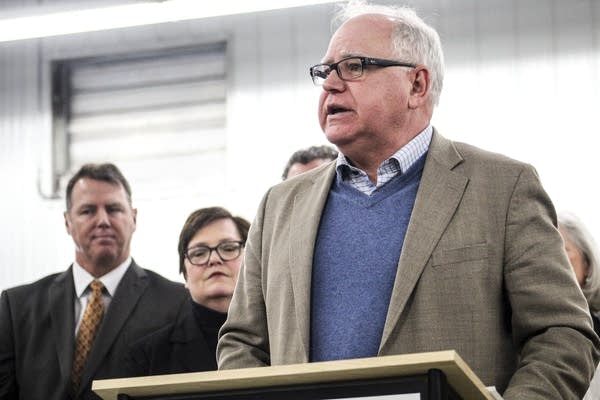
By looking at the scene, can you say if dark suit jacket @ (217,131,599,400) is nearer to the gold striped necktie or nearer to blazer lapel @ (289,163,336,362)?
blazer lapel @ (289,163,336,362)

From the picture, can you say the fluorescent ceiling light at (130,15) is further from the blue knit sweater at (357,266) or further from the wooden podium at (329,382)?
the wooden podium at (329,382)

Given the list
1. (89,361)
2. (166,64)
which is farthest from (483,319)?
(166,64)

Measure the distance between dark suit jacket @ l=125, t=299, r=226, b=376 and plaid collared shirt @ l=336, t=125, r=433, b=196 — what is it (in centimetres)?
136

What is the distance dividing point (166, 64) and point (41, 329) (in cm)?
378

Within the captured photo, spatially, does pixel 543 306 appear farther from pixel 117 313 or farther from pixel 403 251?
pixel 117 313

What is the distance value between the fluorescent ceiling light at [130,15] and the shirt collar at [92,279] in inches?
97.2

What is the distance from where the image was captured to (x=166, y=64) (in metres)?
7.59

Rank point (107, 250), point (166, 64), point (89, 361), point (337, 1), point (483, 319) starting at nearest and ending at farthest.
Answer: point (483, 319) → point (89, 361) → point (107, 250) → point (337, 1) → point (166, 64)

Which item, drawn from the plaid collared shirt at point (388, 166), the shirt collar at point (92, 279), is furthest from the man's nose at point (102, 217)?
the plaid collared shirt at point (388, 166)

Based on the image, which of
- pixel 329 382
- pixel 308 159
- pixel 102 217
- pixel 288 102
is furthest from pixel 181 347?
pixel 288 102

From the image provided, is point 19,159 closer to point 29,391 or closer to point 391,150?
point 29,391

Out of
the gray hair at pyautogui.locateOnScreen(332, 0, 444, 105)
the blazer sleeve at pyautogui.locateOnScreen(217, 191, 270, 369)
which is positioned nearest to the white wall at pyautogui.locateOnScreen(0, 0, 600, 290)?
the gray hair at pyautogui.locateOnScreen(332, 0, 444, 105)

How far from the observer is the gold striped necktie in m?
3.94

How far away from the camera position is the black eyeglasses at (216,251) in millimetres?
3980
